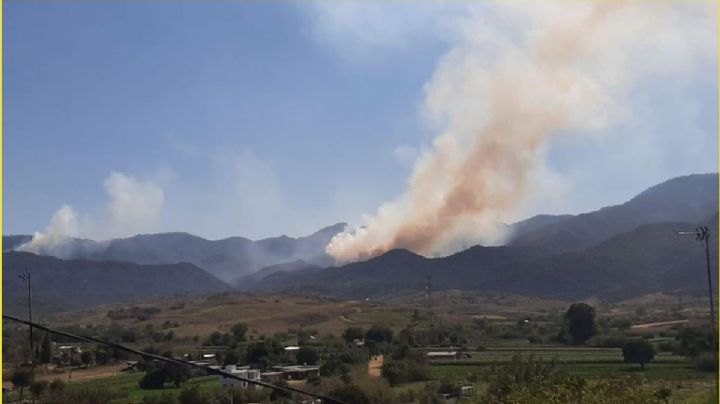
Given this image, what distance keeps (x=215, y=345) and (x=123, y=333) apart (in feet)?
84.7

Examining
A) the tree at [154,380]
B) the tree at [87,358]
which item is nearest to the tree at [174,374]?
the tree at [154,380]

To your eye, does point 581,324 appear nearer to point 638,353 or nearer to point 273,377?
point 638,353

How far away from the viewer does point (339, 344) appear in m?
106

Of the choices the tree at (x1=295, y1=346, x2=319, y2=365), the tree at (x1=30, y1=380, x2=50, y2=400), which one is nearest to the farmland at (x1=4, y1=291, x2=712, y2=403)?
the tree at (x1=295, y1=346, x2=319, y2=365)

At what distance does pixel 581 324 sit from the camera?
11288 centimetres

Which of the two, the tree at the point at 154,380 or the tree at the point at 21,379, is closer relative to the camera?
→ the tree at the point at 21,379

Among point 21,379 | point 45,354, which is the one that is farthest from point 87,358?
point 21,379

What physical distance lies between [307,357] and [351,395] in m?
32.1

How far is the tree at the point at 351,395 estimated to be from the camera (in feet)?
185

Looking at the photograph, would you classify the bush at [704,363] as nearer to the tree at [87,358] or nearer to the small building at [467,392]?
the small building at [467,392]

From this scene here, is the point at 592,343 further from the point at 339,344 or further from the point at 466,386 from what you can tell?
the point at 466,386

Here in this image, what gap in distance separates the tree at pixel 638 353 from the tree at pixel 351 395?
118 ft

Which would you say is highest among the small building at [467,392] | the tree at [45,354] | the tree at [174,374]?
the tree at [45,354]

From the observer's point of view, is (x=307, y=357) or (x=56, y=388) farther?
(x=307, y=357)
